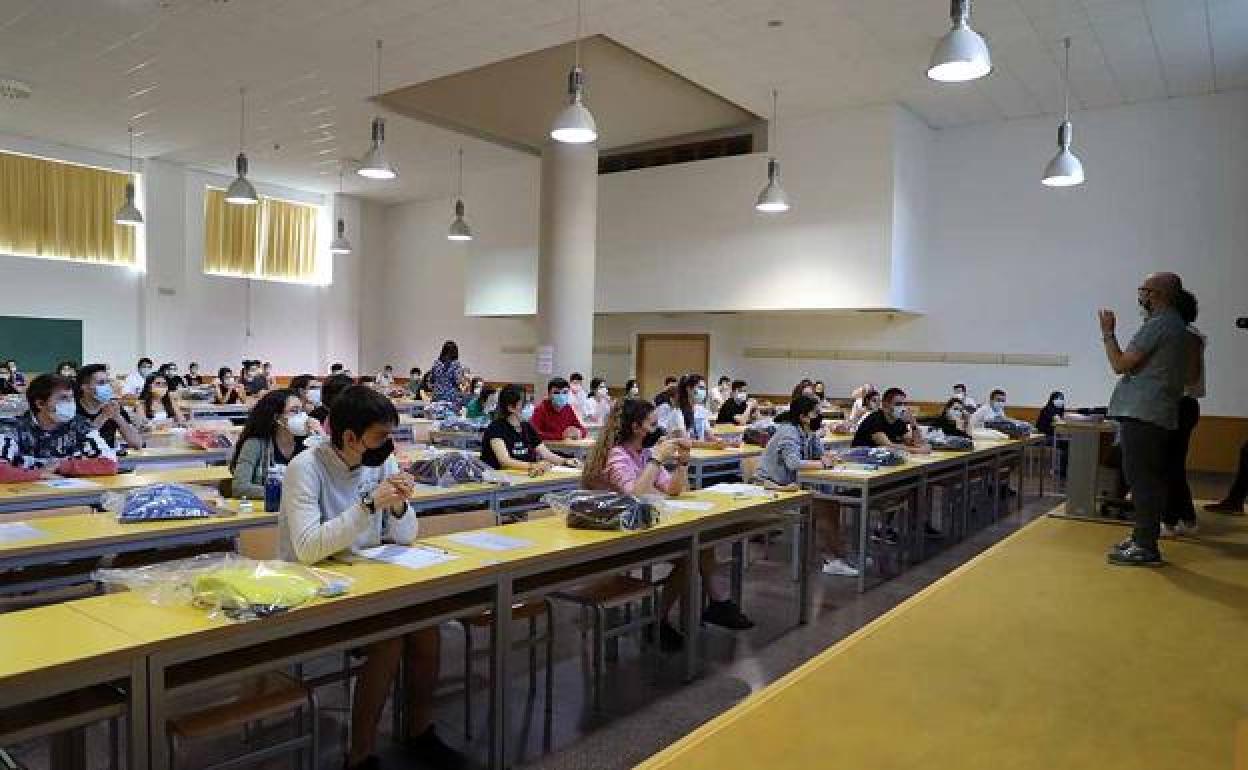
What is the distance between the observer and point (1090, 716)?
1.96 meters

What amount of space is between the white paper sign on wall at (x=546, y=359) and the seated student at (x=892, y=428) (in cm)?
488

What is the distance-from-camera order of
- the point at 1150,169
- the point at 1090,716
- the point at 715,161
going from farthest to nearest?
the point at 715,161, the point at 1150,169, the point at 1090,716

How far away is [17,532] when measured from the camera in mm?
3014

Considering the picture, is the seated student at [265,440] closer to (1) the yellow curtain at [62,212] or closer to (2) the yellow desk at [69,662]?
(2) the yellow desk at [69,662]

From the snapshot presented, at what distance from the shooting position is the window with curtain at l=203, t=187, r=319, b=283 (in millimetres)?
15180

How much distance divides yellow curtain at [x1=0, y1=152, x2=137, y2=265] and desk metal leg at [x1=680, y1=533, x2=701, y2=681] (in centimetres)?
1364

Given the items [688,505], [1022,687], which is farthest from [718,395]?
[1022,687]

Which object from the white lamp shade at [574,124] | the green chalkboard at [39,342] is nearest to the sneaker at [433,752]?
the white lamp shade at [574,124]

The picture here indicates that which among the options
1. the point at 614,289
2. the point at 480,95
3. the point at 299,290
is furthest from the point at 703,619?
the point at 299,290

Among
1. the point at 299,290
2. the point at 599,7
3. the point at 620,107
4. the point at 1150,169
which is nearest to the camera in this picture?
the point at 599,7

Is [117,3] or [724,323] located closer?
[117,3]

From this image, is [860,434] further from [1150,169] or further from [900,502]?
[1150,169]

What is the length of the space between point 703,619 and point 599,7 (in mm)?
5712

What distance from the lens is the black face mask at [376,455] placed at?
276cm
